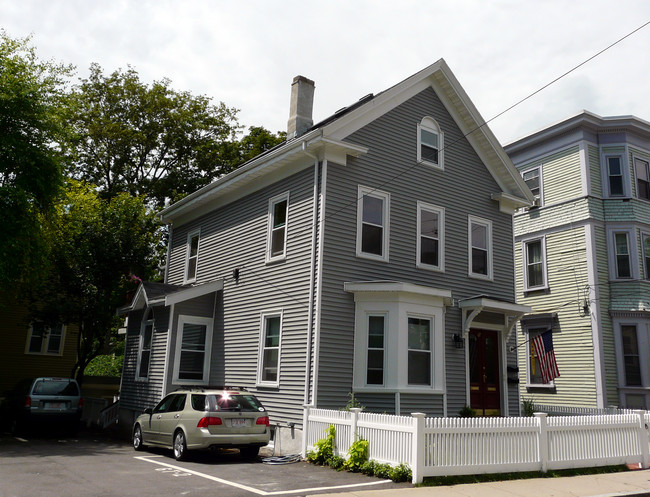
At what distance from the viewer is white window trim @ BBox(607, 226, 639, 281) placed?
2123 centimetres

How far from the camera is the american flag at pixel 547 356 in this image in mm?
16875

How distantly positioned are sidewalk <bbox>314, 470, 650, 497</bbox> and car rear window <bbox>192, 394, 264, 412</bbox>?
407 cm

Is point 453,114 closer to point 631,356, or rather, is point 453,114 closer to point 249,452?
point 631,356

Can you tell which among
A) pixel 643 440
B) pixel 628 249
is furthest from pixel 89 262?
pixel 628 249

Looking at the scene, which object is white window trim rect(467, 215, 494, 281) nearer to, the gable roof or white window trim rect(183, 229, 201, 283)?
the gable roof

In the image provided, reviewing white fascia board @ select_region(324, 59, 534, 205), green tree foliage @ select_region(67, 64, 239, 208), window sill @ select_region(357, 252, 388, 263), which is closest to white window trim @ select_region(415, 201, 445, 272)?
window sill @ select_region(357, 252, 388, 263)

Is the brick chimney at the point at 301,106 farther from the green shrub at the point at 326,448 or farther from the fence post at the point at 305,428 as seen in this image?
the green shrub at the point at 326,448

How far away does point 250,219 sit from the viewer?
1742 centimetres

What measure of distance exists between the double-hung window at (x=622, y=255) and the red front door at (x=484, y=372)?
746 cm

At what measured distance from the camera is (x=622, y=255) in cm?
2153

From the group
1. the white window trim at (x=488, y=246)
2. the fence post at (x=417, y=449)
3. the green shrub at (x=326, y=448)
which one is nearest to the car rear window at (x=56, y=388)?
the green shrub at (x=326, y=448)

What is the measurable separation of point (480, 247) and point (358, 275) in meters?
5.25

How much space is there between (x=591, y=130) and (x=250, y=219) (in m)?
14.5

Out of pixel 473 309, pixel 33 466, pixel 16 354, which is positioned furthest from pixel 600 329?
pixel 16 354
